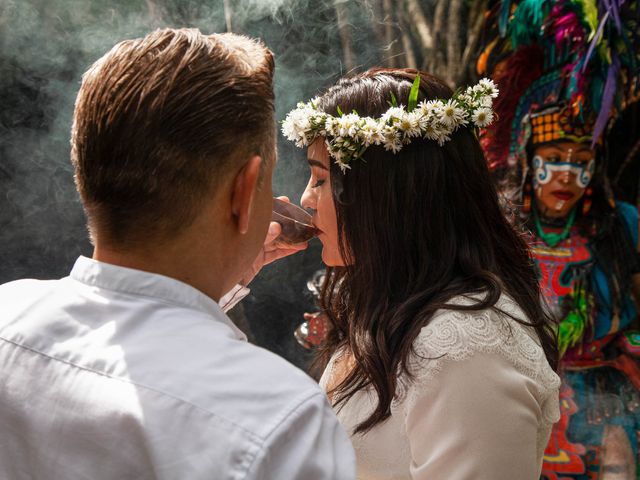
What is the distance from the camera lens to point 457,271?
71.9 inches

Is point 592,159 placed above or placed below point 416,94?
below

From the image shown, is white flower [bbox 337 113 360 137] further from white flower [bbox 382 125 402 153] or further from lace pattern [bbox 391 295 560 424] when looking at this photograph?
lace pattern [bbox 391 295 560 424]

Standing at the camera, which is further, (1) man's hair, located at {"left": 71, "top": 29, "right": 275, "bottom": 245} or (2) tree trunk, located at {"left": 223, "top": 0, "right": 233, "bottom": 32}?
(2) tree trunk, located at {"left": 223, "top": 0, "right": 233, "bottom": 32}

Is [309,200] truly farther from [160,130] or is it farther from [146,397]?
[146,397]

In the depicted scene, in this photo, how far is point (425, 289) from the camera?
179cm

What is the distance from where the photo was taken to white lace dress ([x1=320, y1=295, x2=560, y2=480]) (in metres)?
1.55

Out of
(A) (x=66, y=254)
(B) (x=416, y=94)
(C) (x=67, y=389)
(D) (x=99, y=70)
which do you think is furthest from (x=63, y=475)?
(A) (x=66, y=254)

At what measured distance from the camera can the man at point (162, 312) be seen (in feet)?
2.81

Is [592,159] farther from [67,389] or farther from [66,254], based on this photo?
[67,389]

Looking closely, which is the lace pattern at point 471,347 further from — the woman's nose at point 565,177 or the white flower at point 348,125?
the woman's nose at point 565,177

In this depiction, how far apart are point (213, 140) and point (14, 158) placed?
2184 millimetres

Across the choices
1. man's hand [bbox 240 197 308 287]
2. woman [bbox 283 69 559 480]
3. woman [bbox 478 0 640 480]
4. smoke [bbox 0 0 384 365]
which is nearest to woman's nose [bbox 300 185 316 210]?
woman [bbox 283 69 559 480]

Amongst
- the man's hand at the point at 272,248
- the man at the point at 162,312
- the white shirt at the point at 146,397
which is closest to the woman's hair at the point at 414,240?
the man's hand at the point at 272,248

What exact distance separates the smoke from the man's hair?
2057 millimetres
